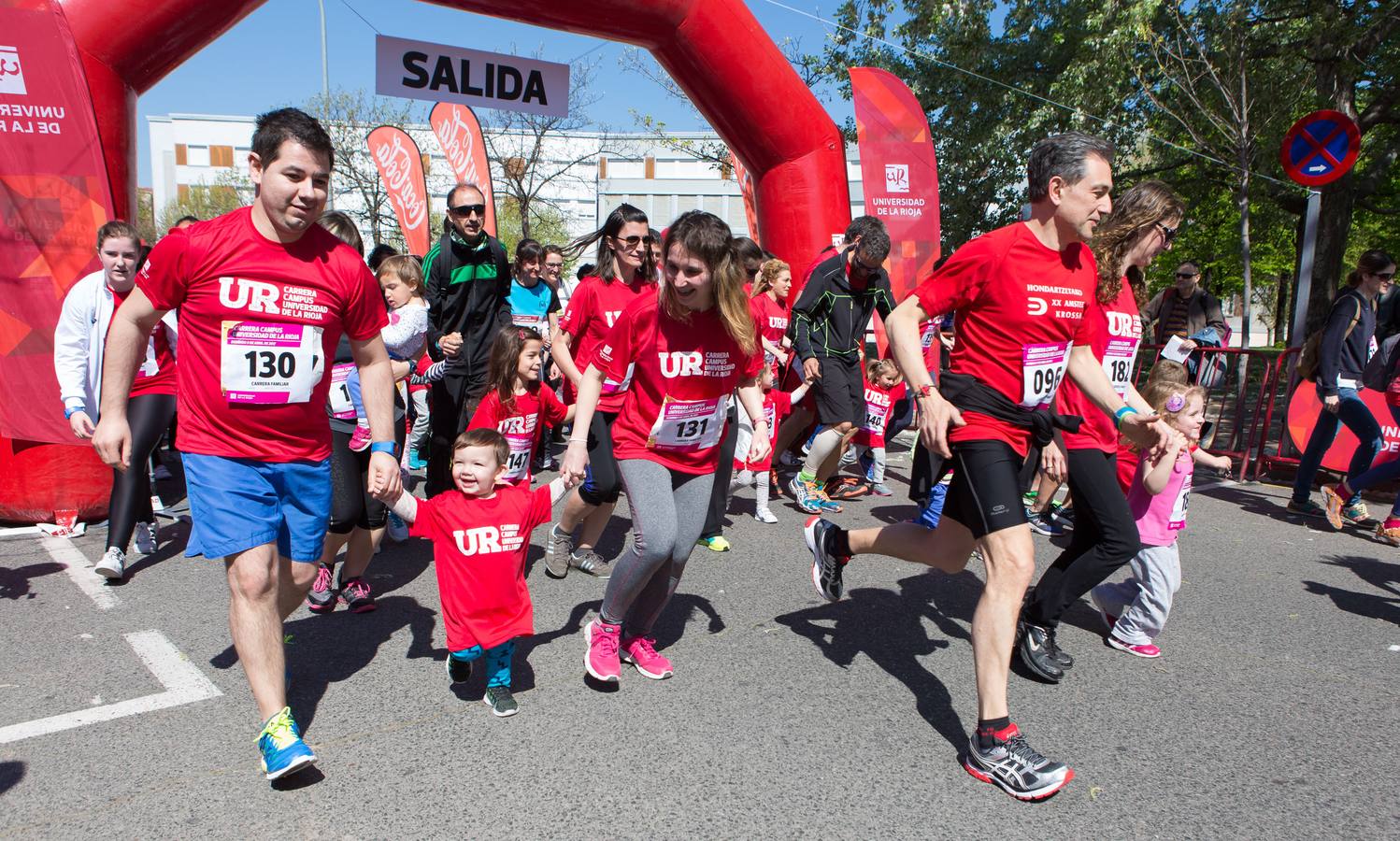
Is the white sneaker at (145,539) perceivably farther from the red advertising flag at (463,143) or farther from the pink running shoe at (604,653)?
the red advertising flag at (463,143)

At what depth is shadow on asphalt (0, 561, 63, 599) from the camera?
466cm

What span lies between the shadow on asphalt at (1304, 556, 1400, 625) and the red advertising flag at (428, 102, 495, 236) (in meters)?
10.6

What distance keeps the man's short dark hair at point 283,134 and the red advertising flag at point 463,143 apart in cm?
1029

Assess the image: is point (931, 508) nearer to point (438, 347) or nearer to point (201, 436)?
point (438, 347)

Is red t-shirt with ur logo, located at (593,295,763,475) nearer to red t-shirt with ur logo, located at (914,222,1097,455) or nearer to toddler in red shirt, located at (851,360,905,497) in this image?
red t-shirt with ur logo, located at (914,222,1097,455)

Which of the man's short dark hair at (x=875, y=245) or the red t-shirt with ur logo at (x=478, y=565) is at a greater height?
the man's short dark hair at (x=875, y=245)

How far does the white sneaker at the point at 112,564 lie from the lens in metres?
4.80

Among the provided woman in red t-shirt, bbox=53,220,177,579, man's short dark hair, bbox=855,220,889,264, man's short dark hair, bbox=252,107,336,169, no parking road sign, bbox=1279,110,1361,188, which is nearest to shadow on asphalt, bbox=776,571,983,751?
man's short dark hair, bbox=855,220,889,264

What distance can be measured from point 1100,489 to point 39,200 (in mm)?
6223

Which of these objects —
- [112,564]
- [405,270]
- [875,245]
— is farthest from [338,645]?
[875,245]

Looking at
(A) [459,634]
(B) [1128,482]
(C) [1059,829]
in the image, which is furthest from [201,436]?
(B) [1128,482]

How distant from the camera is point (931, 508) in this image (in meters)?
6.16

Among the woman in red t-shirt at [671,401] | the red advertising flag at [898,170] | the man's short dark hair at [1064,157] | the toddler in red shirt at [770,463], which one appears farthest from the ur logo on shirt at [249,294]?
the red advertising flag at [898,170]

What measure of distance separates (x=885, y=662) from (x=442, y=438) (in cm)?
290
